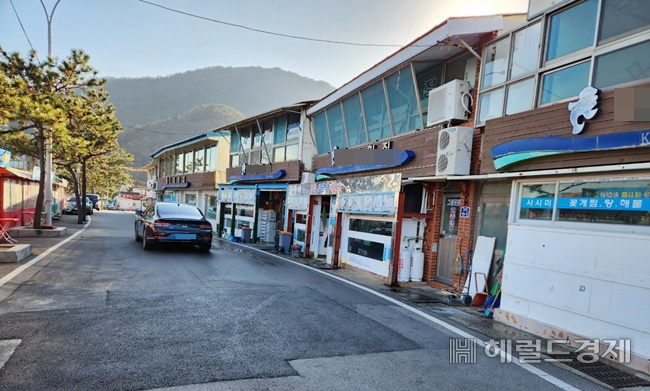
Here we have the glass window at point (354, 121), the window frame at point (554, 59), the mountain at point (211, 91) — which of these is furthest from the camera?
the mountain at point (211, 91)

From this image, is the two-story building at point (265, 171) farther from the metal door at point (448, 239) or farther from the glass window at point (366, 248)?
the metal door at point (448, 239)

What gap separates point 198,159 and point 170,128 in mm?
67719

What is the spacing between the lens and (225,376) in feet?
11.7

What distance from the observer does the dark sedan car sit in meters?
11.1

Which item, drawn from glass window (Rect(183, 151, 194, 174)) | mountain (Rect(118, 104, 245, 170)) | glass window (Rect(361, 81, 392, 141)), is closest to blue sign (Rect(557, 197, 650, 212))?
glass window (Rect(361, 81, 392, 141))

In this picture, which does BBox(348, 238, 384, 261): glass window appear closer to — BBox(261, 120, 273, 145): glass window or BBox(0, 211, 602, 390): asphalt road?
BBox(0, 211, 602, 390): asphalt road

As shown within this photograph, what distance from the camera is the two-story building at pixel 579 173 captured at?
4.91 metres

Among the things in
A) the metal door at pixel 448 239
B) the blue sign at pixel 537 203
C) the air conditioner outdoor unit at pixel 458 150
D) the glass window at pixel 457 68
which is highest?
the glass window at pixel 457 68

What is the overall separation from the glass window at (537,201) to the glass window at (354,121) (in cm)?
649

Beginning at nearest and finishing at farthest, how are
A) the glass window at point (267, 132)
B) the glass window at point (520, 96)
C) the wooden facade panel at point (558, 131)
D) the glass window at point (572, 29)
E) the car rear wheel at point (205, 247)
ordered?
the wooden facade panel at point (558, 131) → the glass window at point (572, 29) → the glass window at point (520, 96) → the car rear wheel at point (205, 247) → the glass window at point (267, 132)

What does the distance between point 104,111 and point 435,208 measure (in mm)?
18040

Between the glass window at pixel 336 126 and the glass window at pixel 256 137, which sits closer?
the glass window at pixel 336 126

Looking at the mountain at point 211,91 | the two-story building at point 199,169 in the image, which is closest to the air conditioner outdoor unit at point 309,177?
the two-story building at point 199,169

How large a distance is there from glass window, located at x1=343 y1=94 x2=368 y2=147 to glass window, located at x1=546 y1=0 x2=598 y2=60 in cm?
639
